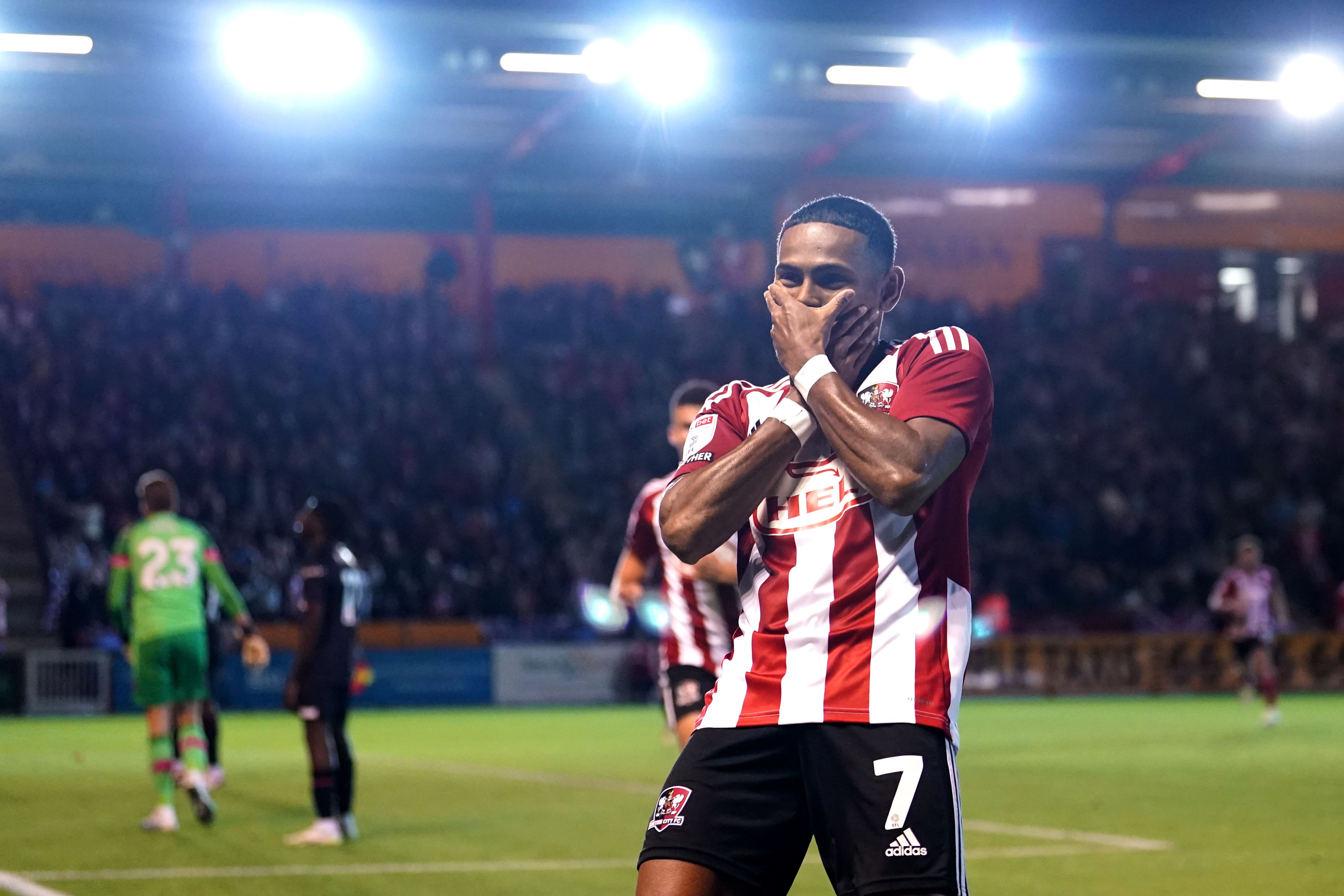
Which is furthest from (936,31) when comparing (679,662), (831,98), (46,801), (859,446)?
(859,446)

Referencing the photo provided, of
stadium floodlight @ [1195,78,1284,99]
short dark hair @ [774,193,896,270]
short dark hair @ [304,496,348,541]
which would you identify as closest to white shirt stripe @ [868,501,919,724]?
short dark hair @ [774,193,896,270]

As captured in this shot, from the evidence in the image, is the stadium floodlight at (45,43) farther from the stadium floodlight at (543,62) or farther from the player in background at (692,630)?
the player in background at (692,630)

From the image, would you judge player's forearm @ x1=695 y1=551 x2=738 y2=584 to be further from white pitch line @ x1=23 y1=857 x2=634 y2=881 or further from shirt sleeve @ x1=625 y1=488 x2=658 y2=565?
white pitch line @ x1=23 y1=857 x2=634 y2=881

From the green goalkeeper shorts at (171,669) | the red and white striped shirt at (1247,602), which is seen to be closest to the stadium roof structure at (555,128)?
the red and white striped shirt at (1247,602)

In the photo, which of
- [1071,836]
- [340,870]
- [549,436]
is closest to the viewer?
[340,870]

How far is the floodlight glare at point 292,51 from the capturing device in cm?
2444

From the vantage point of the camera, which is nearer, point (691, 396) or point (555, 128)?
point (691, 396)

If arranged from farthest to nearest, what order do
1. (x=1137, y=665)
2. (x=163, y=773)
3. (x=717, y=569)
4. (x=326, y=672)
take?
(x=1137, y=665) → (x=163, y=773) → (x=326, y=672) → (x=717, y=569)

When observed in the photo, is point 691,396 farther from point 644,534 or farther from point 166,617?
point 166,617

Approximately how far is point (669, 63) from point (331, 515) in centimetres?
1676

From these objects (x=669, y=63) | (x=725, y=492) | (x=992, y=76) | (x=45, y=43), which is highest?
(x=45, y=43)

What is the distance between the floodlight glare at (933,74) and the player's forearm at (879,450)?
23291 millimetres

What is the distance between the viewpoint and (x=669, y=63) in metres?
26.5

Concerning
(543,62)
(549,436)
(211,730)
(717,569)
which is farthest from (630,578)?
(549,436)
